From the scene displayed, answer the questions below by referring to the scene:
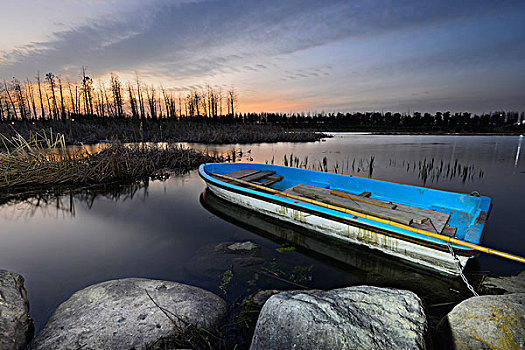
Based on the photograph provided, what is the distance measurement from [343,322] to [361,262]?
7.57 feet

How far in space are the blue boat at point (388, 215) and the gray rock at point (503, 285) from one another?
0.44 m

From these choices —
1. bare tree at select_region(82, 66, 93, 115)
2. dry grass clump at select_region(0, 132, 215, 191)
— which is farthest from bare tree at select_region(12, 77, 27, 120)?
dry grass clump at select_region(0, 132, 215, 191)

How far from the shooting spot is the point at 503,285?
311 centimetres

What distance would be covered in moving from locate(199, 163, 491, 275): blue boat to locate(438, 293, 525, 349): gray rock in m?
1.12

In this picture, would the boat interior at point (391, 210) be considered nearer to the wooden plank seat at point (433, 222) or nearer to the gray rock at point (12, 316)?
the wooden plank seat at point (433, 222)

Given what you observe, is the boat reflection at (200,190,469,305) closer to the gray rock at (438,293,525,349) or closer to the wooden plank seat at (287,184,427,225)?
the wooden plank seat at (287,184,427,225)

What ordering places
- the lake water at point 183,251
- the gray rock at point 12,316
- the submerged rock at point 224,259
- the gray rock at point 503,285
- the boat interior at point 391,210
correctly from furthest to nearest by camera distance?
the boat interior at point 391,210
the submerged rock at point 224,259
the lake water at point 183,251
the gray rock at point 503,285
the gray rock at point 12,316

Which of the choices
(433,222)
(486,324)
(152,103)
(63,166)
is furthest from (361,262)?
(152,103)

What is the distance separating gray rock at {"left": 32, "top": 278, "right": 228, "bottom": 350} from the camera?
203cm

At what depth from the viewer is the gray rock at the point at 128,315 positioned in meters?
2.03

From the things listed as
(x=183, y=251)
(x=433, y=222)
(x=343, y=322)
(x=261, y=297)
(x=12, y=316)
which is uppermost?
(x=343, y=322)

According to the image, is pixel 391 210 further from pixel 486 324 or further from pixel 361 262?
pixel 486 324

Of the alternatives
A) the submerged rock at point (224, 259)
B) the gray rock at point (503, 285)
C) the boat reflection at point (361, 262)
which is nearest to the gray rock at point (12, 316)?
the submerged rock at point (224, 259)

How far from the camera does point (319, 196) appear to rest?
5023 mm
